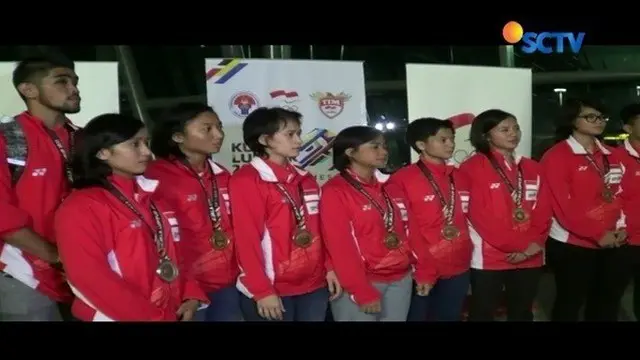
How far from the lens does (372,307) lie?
2.72 metres

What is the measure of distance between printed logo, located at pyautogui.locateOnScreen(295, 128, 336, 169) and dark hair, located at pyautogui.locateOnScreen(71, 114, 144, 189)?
71cm

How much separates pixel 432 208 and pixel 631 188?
914 millimetres

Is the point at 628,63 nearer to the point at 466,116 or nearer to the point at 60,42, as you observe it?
the point at 466,116

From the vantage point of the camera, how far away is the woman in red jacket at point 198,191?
2.61m

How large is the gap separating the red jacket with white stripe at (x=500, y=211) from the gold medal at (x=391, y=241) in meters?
0.38

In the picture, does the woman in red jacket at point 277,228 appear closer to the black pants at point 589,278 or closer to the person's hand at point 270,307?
the person's hand at point 270,307

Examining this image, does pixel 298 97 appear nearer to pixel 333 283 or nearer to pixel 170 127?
pixel 170 127

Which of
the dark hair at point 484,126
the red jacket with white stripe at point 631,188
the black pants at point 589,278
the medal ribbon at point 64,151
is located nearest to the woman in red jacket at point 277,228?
the medal ribbon at point 64,151

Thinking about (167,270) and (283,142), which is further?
(283,142)

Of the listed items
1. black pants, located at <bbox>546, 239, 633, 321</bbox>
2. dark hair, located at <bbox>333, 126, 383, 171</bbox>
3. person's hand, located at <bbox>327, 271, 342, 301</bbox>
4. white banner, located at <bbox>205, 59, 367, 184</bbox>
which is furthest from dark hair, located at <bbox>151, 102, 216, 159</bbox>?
black pants, located at <bbox>546, 239, 633, 321</bbox>

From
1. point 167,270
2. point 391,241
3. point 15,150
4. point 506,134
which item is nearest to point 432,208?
point 391,241

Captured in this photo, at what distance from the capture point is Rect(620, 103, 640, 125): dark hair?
286 centimetres

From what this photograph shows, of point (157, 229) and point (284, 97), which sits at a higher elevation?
point (284, 97)

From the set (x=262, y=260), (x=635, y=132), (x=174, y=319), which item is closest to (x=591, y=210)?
(x=635, y=132)
